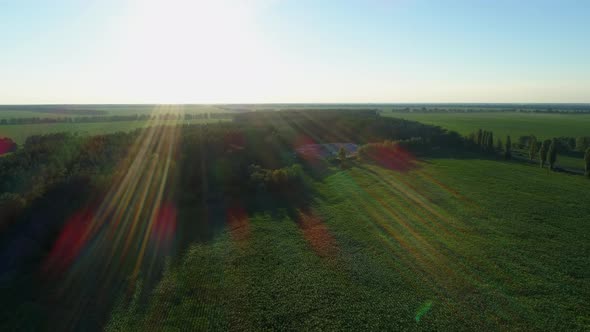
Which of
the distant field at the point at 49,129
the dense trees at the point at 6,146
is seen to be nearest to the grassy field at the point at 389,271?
the dense trees at the point at 6,146

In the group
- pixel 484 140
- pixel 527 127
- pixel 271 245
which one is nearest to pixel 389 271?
pixel 271 245

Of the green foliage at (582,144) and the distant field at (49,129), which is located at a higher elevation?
the distant field at (49,129)

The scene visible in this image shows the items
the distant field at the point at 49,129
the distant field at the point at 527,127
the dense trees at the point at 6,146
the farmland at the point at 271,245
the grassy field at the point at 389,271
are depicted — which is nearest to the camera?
the grassy field at the point at 389,271

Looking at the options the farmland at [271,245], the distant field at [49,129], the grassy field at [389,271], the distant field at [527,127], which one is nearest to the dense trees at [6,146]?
the distant field at [49,129]

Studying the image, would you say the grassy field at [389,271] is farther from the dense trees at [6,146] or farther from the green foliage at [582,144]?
the dense trees at [6,146]

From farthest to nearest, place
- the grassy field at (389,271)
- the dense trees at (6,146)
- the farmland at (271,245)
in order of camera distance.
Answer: the dense trees at (6,146) < the farmland at (271,245) < the grassy field at (389,271)

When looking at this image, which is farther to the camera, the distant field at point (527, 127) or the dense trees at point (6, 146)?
the distant field at point (527, 127)

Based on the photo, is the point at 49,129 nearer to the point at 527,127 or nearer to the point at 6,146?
the point at 6,146

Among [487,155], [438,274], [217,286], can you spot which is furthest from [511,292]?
[487,155]

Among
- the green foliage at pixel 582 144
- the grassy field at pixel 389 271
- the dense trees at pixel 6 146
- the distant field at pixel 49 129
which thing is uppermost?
the distant field at pixel 49 129
